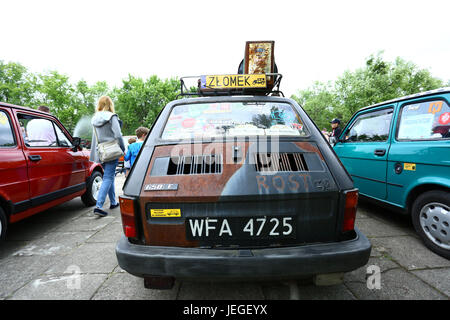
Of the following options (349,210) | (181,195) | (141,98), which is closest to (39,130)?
(181,195)

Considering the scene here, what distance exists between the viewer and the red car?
101 inches

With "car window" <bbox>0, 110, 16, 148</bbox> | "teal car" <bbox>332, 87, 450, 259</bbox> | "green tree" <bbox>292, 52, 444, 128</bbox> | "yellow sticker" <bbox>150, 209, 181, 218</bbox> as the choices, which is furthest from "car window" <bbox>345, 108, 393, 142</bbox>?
"green tree" <bbox>292, 52, 444, 128</bbox>

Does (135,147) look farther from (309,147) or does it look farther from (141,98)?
(141,98)

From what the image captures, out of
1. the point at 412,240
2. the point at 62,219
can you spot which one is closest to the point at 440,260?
the point at 412,240

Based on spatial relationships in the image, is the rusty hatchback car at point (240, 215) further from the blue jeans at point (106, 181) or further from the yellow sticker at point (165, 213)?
the blue jeans at point (106, 181)

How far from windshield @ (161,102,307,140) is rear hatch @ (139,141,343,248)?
475 mm

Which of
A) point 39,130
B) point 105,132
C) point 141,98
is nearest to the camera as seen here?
point 39,130

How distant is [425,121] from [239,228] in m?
2.66

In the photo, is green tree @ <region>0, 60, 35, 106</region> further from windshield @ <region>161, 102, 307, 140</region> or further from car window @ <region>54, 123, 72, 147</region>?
windshield @ <region>161, 102, 307, 140</region>

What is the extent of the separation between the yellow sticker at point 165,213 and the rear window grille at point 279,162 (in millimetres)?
606

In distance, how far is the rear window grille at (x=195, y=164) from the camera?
1.50 meters

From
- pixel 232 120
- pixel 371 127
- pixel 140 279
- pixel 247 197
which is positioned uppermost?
pixel 232 120

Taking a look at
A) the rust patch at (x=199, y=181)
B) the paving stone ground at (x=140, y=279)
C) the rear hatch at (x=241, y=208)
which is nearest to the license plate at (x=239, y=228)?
the rear hatch at (x=241, y=208)

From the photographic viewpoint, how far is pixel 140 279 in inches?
78.4
